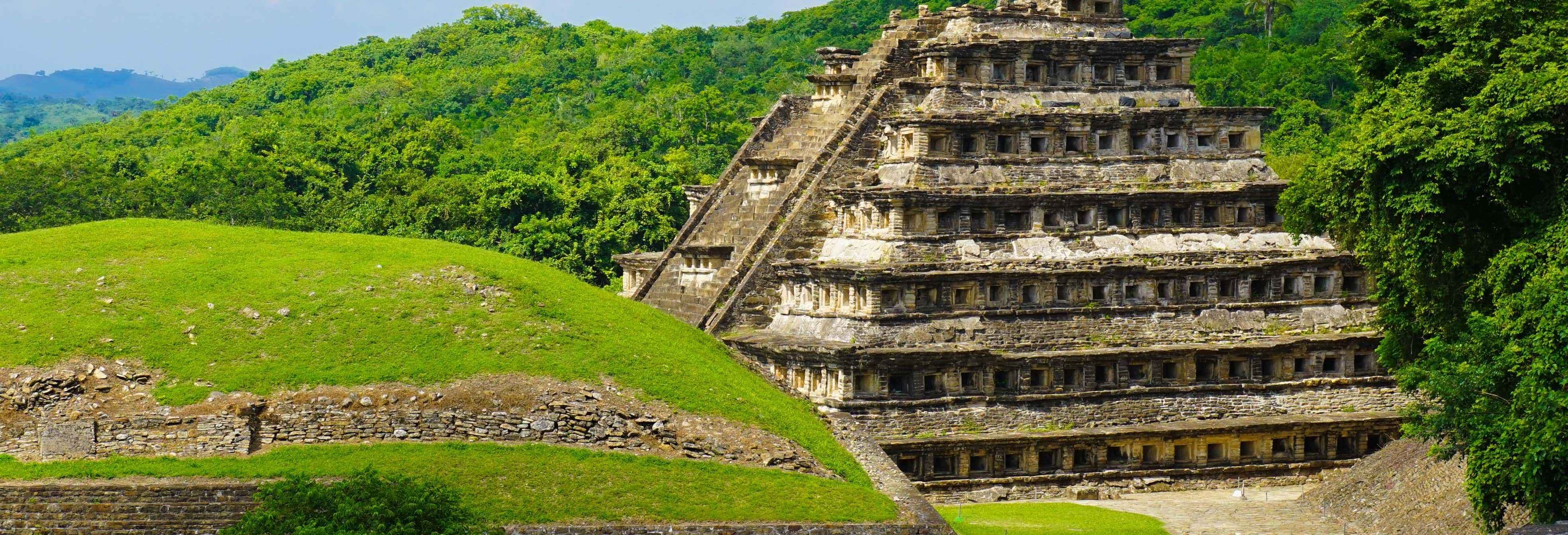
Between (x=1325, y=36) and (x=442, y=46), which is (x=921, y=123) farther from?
(x=442, y=46)

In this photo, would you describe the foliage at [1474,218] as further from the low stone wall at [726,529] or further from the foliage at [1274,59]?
the foliage at [1274,59]

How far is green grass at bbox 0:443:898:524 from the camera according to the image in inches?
1244

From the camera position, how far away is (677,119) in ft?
310

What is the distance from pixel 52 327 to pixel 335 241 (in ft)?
24.0

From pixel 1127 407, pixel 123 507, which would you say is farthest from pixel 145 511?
pixel 1127 407

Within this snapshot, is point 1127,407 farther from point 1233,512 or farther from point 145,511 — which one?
point 145,511

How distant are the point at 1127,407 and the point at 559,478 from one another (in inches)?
598

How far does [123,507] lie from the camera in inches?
1219

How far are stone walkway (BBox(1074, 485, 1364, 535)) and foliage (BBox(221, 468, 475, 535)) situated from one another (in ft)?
53.0

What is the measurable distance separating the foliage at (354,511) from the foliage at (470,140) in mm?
37486

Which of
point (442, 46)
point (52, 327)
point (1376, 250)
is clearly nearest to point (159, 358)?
point (52, 327)

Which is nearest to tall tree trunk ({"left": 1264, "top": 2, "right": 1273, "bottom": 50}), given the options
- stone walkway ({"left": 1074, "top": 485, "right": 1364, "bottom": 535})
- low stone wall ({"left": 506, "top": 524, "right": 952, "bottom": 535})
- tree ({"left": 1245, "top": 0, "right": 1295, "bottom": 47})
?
tree ({"left": 1245, "top": 0, "right": 1295, "bottom": 47})

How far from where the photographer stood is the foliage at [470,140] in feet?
227

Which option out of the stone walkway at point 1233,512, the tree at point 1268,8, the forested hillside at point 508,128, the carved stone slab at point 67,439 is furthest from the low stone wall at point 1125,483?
the tree at point 1268,8
